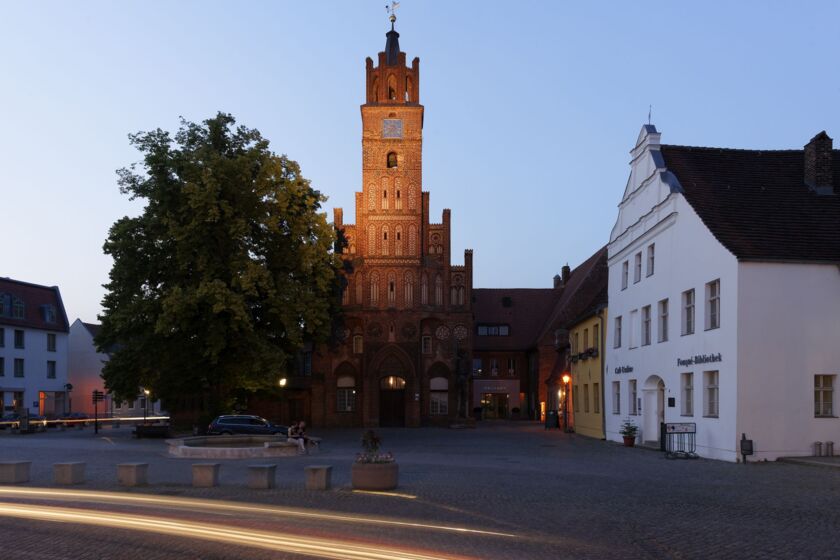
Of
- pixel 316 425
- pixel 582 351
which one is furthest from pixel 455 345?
pixel 582 351

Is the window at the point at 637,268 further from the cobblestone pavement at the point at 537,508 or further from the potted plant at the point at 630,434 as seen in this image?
the cobblestone pavement at the point at 537,508

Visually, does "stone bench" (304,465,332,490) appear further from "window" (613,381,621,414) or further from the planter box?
"window" (613,381,621,414)

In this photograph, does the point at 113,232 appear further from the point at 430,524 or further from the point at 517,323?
the point at 517,323

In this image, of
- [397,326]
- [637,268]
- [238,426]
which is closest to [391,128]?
[397,326]

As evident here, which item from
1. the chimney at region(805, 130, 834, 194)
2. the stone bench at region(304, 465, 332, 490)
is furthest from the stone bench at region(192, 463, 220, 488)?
the chimney at region(805, 130, 834, 194)

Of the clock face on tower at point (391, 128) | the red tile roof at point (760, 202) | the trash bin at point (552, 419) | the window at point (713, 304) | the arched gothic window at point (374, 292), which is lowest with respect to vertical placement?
the trash bin at point (552, 419)

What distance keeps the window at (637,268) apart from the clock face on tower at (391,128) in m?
30.6

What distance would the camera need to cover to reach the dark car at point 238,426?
1598 inches

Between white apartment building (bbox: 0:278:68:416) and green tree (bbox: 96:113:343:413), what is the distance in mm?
27700

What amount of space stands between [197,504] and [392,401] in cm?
4685

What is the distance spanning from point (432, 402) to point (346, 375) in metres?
6.18

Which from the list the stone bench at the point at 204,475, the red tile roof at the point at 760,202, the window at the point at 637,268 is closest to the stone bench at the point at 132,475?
the stone bench at the point at 204,475

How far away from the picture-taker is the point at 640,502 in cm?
1692

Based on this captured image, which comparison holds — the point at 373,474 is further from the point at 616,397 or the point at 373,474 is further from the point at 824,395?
the point at 616,397
